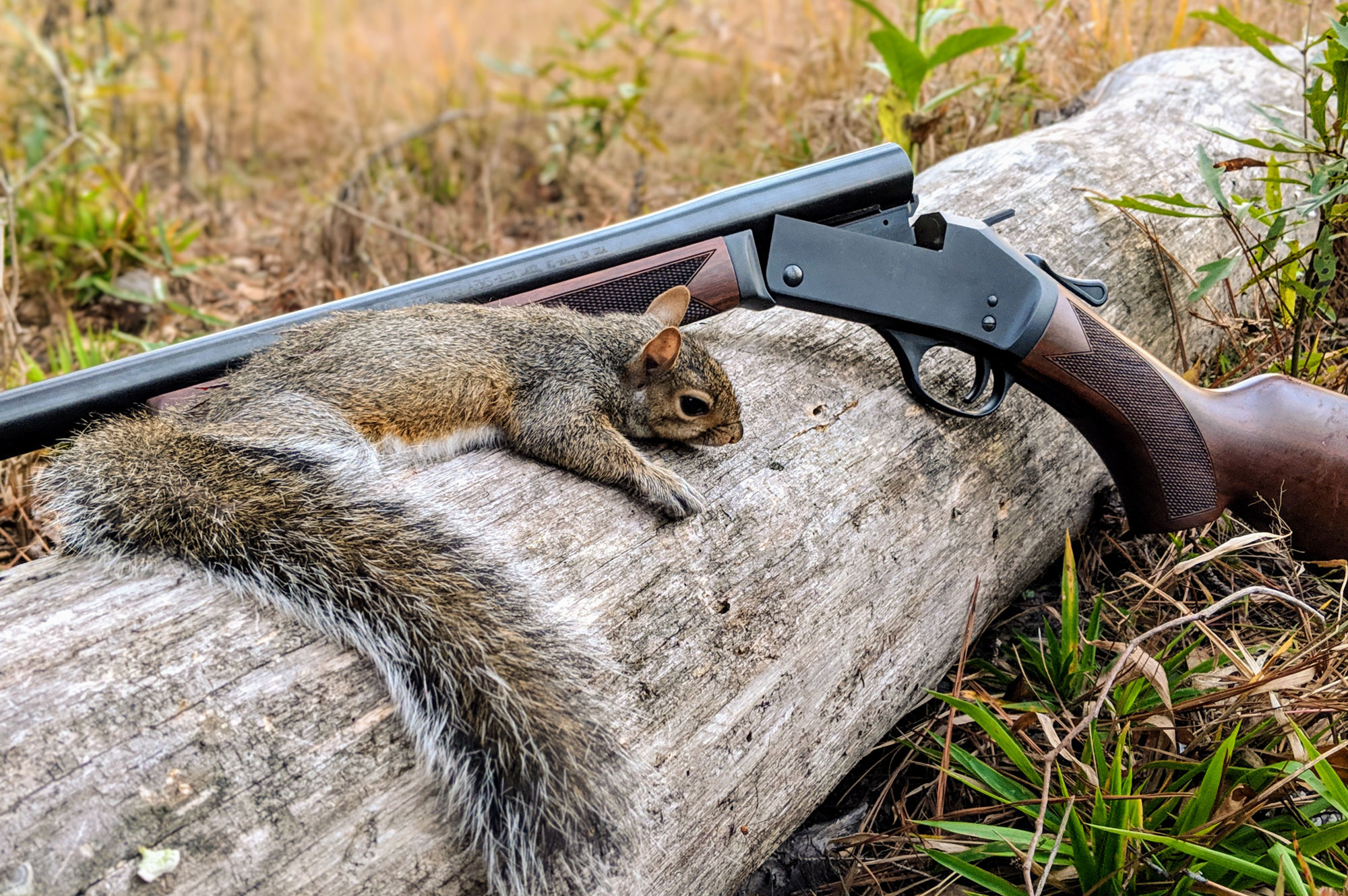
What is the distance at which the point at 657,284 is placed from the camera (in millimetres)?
2986

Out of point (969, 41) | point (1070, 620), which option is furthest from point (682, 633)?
point (969, 41)

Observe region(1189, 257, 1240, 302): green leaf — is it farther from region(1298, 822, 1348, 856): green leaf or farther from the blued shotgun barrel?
region(1298, 822, 1348, 856): green leaf

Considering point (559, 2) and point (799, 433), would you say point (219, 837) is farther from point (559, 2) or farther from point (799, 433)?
point (559, 2)

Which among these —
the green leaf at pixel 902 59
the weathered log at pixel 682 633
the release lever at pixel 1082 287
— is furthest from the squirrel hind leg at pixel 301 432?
the green leaf at pixel 902 59

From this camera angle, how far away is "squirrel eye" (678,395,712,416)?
8.63ft

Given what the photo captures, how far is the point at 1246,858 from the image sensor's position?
1.98m

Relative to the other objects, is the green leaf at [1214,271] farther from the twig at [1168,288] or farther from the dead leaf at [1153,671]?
the dead leaf at [1153,671]

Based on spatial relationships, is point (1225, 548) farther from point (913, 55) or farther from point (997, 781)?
point (913, 55)

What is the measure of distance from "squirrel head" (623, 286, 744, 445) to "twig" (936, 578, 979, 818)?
0.89 meters

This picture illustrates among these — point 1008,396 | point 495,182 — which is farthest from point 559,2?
point 1008,396

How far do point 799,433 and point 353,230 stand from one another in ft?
12.2

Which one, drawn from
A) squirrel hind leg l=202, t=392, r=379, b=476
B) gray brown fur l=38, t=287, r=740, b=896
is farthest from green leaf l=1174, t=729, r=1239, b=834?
squirrel hind leg l=202, t=392, r=379, b=476

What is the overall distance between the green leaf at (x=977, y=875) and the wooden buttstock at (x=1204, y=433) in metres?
1.35

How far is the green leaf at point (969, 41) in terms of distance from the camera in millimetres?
3857
